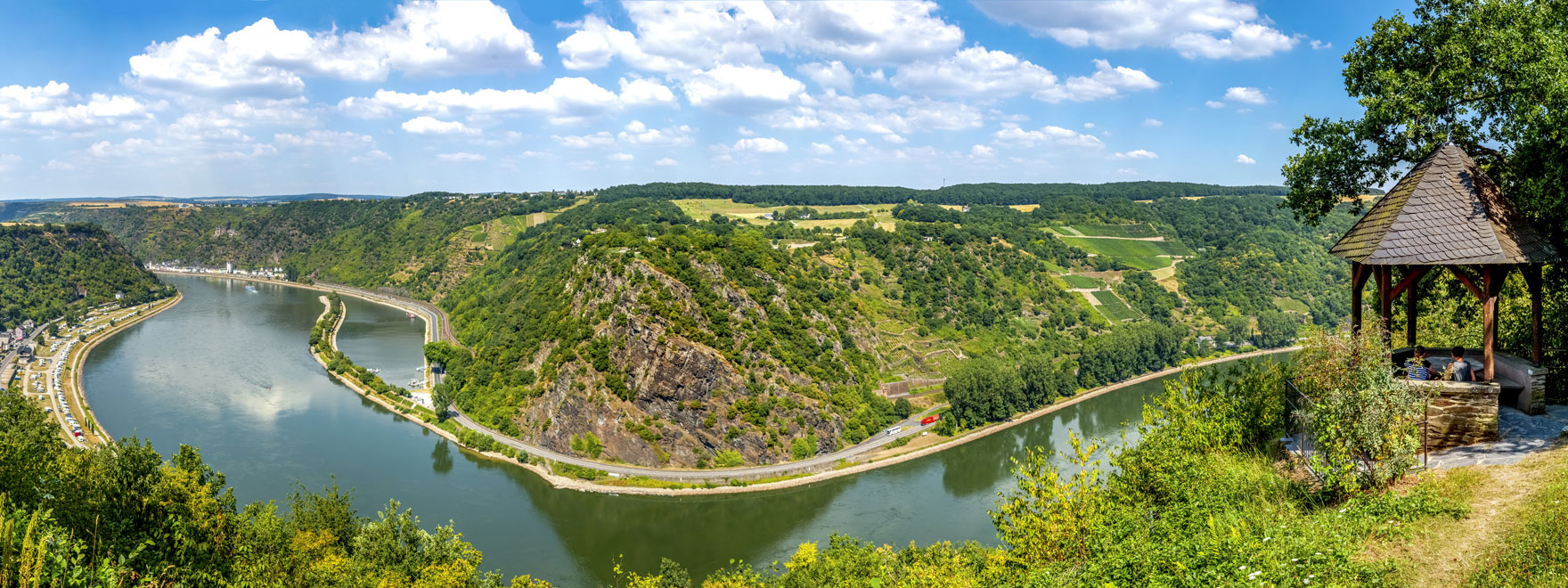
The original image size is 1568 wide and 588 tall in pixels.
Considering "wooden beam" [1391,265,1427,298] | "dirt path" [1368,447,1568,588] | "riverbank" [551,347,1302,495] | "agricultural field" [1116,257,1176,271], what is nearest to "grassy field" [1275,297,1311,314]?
"agricultural field" [1116,257,1176,271]

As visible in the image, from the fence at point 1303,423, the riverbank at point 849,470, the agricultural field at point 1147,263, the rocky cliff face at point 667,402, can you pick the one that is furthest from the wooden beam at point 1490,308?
the agricultural field at point 1147,263

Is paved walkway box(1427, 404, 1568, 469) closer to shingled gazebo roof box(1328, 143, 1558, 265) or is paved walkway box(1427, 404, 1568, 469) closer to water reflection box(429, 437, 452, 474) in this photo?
shingled gazebo roof box(1328, 143, 1558, 265)

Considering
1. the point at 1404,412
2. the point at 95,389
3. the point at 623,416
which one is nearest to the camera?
the point at 1404,412

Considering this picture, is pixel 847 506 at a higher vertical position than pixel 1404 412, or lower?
lower

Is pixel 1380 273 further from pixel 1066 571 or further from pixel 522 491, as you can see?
pixel 522 491

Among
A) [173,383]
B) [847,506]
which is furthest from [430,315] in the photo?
[847,506]

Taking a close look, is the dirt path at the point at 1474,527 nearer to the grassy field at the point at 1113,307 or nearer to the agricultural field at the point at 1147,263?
the grassy field at the point at 1113,307

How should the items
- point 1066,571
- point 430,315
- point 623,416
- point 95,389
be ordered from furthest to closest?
point 430,315 < point 95,389 < point 623,416 < point 1066,571
